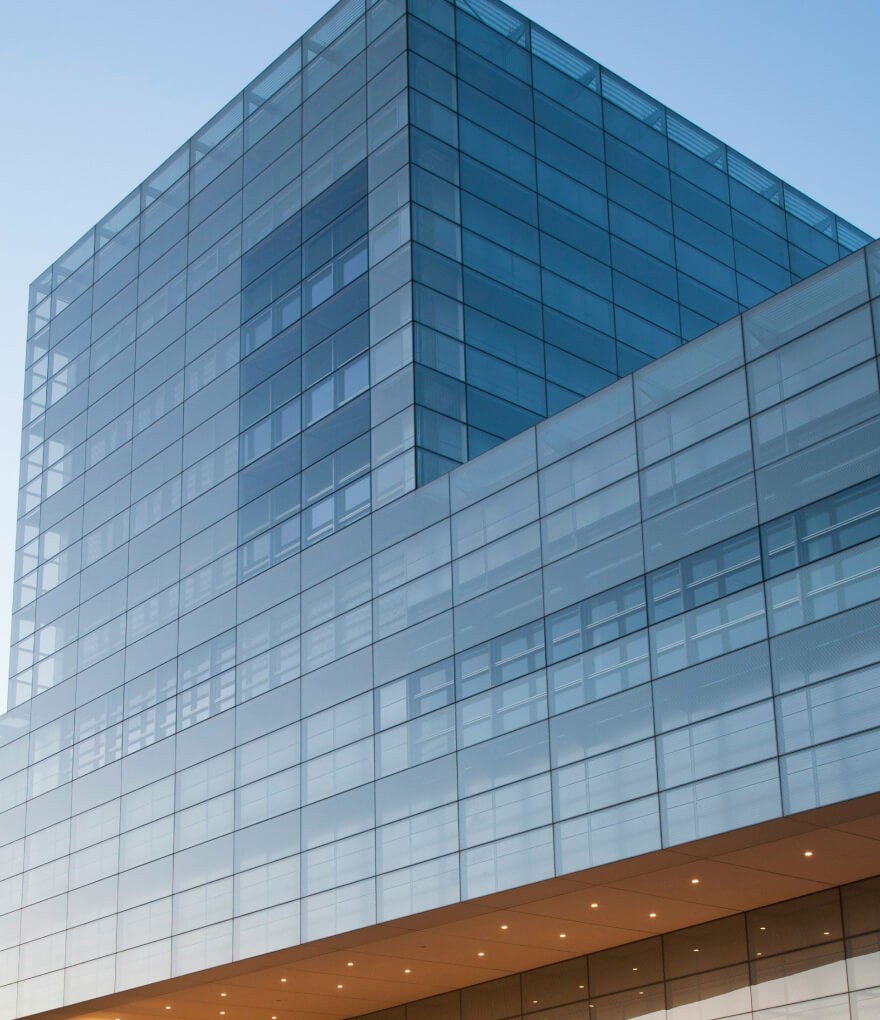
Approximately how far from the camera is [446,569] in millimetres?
40156

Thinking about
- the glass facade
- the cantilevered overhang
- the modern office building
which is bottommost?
the glass facade

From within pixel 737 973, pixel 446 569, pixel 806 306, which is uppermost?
pixel 806 306

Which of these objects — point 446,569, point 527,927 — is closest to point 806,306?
point 446,569

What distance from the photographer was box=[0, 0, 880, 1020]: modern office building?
32594mm

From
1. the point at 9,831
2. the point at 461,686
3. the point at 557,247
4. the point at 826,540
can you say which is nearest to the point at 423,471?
the point at 461,686

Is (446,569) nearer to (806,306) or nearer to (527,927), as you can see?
(527,927)


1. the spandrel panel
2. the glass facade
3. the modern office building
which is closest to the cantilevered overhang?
the modern office building

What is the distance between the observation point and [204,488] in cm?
5147

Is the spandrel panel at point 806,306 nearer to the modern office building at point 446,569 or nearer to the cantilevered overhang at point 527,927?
the modern office building at point 446,569

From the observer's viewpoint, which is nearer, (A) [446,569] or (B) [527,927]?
(B) [527,927]

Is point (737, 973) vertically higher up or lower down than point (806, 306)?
lower down

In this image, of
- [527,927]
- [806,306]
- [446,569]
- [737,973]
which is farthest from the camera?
[446,569]

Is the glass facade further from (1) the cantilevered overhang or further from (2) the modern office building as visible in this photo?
(1) the cantilevered overhang

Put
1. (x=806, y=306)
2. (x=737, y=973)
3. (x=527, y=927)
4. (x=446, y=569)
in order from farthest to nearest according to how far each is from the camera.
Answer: (x=446, y=569) < (x=527, y=927) < (x=737, y=973) < (x=806, y=306)
